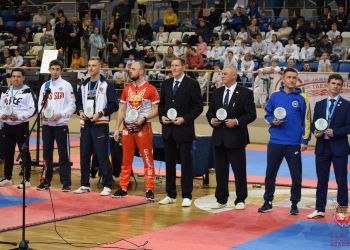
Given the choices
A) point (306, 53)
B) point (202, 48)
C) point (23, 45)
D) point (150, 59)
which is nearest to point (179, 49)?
point (202, 48)

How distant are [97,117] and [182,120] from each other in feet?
4.56

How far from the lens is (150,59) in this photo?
68.1 feet

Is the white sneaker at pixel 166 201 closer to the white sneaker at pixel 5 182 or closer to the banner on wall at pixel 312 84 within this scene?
the white sneaker at pixel 5 182

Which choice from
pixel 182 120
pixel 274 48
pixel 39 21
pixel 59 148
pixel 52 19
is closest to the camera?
pixel 182 120

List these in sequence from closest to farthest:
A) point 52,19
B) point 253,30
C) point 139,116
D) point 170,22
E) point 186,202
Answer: point 186,202 → point 139,116 → point 253,30 → point 170,22 → point 52,19

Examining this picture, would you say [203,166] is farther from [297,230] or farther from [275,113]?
[297,230]

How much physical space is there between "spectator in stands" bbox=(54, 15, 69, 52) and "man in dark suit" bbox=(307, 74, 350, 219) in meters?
16.3

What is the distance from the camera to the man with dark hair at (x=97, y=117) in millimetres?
9906

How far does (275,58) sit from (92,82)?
9.66 meters

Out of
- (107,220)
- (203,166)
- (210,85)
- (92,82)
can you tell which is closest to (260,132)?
(210,85)

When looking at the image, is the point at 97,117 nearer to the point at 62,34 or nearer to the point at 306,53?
the point at 306,53

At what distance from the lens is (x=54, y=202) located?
9391 mm

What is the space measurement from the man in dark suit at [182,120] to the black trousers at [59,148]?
5.69 feet

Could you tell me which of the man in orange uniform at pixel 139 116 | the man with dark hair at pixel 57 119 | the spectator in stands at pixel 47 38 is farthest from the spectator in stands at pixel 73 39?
the man in orange uniform at pixel 139 116
